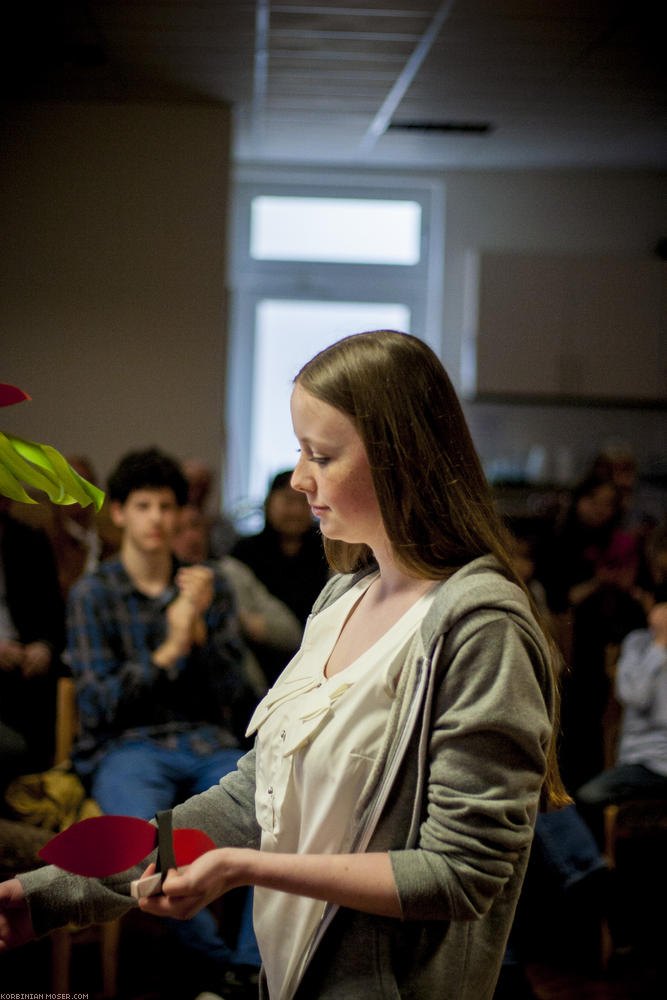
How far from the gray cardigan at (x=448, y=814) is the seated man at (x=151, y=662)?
3.84 feet

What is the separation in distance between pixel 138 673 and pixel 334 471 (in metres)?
1.38

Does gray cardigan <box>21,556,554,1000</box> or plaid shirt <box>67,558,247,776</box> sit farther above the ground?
gray cardigan <box>21,556,554,1000</box>

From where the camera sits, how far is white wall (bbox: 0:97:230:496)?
15.8 ft

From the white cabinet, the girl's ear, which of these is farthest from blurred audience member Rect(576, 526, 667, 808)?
the white cabinet

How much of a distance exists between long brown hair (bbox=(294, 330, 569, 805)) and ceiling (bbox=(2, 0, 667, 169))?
3026 mm

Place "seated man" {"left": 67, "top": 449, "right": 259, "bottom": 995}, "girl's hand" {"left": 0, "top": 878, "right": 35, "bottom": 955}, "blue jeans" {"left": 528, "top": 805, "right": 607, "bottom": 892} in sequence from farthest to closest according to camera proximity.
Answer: "blue jeans" {"left": 528, "top": 805, "right": 607, "bottom": 892}
"seated man" {"left": 67, "top": 449, "right": 259, "bottom": 995}
"girl's hand" {"left": 0, "top": 878, "right": 35, "bottom": 955}

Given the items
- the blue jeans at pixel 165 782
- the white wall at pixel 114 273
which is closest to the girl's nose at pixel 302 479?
the blue jeans at pixel 165 782

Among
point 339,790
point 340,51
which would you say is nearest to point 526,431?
point 340,51

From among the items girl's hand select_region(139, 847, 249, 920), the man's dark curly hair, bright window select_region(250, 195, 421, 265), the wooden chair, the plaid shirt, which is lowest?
the wooden chair

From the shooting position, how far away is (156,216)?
4.86 m

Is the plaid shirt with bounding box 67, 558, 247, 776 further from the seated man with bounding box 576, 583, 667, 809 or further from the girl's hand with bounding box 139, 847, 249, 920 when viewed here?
the girl's hand with bounding box 139, 847, 249, 920

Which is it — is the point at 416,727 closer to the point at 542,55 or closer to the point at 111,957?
the point at 111,957

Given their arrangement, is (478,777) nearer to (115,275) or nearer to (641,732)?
(641,732)

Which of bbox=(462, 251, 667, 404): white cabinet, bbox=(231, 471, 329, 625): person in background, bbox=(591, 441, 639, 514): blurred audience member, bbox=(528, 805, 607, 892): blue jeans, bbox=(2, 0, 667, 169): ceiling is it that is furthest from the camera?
bbox=(462, 251, 667, 404): white cabinet
